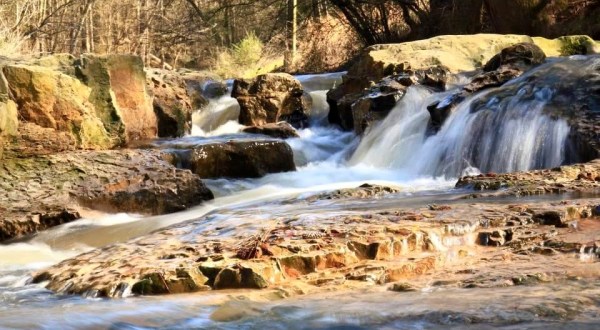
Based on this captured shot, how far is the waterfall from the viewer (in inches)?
278

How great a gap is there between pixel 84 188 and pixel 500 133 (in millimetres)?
→ 4405

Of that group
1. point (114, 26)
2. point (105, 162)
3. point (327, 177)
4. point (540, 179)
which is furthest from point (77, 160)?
point (114, 26)

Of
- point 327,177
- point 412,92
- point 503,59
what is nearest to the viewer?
point 327,177

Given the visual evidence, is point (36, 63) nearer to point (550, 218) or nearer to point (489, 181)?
point (489, 181)

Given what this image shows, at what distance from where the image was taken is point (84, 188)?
257 inches

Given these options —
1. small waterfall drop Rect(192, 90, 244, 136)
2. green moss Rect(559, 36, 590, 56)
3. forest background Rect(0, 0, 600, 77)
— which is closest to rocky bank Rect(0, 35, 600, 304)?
small waterfall drop Rect(192, 90, 244, 136)

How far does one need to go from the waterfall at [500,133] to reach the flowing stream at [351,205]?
1cm

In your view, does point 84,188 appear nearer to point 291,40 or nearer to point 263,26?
point 291,40

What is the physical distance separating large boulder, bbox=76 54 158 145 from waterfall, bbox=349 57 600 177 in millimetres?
3112

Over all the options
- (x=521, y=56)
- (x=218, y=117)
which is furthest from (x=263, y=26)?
(x=521, y=56)

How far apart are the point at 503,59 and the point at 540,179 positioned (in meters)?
4.29

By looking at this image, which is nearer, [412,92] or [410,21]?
[412,92]

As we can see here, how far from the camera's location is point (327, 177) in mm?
8648

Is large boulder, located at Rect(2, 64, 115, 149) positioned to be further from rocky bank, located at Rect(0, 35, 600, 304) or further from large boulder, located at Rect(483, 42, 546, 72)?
large boulder, located at Rect(483, 42, 546, 72)
